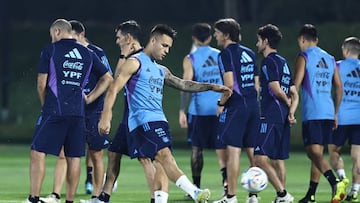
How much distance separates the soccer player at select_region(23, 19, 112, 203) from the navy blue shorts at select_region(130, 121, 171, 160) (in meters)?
0.98

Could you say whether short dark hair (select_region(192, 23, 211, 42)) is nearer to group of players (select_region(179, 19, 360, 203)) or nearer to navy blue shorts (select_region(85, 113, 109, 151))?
group of players (select_region(179, 19, 360, 203))

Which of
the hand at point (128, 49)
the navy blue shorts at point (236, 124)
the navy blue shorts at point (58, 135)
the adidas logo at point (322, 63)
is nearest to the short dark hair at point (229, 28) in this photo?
the navy blue shorts at point (236, 124)

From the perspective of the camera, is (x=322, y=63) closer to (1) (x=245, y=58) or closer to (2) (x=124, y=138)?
(1) (x=245, y=58)

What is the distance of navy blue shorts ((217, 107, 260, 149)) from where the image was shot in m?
17.2

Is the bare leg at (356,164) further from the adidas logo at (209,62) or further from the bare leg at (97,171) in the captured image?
the bare leg at (97,171)

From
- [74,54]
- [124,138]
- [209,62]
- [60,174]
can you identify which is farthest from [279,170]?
[74,54]

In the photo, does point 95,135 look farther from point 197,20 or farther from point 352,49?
point 197,20

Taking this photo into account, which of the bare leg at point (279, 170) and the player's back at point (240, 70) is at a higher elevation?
the player's back at point (240, 70)

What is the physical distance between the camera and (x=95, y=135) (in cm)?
1770

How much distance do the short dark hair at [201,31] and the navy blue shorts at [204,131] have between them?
4.06ft

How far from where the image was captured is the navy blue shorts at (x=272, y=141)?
17.2 m

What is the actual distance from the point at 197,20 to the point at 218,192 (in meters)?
28.6

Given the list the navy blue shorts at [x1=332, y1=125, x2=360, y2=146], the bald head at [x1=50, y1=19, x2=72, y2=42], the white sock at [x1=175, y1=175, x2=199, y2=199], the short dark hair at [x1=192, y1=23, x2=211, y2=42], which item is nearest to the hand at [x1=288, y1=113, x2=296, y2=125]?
the navy blue shorts at [x1=332, y1=125, x2=360, y2=146]

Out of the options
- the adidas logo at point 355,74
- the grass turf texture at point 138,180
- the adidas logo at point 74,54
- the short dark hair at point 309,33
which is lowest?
the grass turf texture at point 138,180
